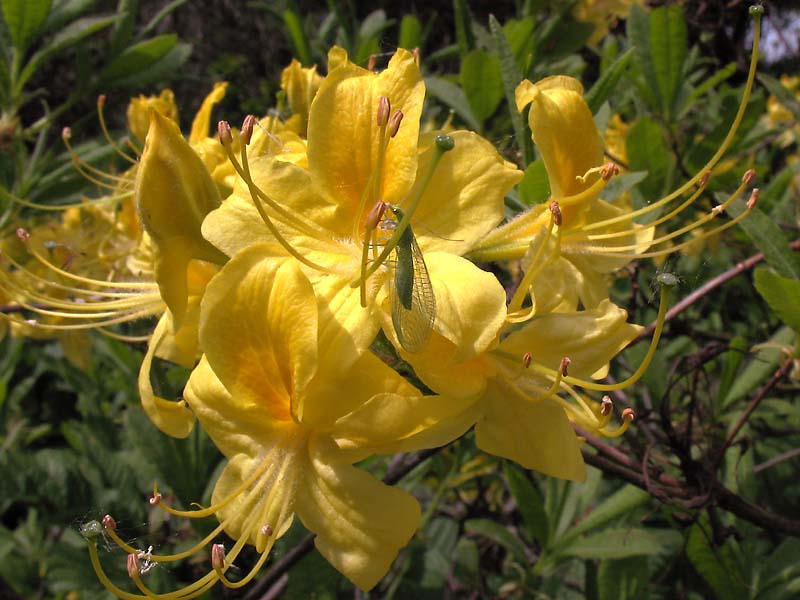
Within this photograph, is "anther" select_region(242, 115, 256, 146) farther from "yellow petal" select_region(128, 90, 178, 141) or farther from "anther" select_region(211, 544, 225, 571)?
"yellow petal" select_region(128, 90, 178, 141)

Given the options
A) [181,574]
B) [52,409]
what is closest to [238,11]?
[52,409]

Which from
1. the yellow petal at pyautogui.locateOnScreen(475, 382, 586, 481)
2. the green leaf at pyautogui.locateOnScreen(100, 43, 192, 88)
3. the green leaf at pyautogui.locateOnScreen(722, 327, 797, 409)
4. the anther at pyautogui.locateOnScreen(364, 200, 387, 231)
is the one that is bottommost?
the green leaf at pyautogui.locateOnScreen(722, 327, 797, 409)

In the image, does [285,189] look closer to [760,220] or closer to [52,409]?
[760,220]

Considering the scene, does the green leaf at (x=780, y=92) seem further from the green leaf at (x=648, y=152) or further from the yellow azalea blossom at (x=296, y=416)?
the yellow azalea blossom at (x=296, y=416)

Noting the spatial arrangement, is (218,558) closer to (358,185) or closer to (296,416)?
(296,416)

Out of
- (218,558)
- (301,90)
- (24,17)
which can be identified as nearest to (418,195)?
(218,558)

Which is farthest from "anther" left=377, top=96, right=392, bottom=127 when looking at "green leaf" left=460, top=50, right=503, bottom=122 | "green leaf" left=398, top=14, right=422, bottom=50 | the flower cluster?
"green leaf" left=398, top=14, right=422, bottom=50
